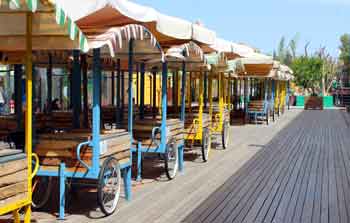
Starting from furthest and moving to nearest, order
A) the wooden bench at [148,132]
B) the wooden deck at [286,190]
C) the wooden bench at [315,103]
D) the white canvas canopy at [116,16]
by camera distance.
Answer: the wooden bench at [315,103], the wooden bench at [148,132], the wooden deck at [286,190], the white canvas canopy at [116,16]

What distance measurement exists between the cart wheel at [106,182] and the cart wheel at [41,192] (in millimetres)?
659

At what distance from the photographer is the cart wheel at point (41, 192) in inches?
235

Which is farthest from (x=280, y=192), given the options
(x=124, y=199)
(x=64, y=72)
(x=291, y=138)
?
(x=64, y=72)

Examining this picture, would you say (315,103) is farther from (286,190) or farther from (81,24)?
(81,24)

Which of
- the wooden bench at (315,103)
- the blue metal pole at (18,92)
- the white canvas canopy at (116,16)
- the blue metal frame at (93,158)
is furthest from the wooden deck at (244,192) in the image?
the wooden bench at (315,103)

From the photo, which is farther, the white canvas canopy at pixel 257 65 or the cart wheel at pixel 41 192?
the white canvas canopy at pixel 257 65

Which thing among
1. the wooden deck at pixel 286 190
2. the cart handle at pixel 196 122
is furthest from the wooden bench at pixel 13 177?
the cart handle at pixel 196 122

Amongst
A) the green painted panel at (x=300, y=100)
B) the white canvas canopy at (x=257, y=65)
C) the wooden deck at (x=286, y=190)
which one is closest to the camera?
the wooden deck at (x=286, y=190)

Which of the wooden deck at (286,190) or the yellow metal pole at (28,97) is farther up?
the yellow metal pole at (28,97)

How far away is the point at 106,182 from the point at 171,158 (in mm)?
2113

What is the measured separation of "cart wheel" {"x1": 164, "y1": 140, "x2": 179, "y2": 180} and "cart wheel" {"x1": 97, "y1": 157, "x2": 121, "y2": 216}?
133 centimetres

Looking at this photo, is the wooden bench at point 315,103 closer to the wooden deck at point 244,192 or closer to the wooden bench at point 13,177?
the wooden deck at point 244,192

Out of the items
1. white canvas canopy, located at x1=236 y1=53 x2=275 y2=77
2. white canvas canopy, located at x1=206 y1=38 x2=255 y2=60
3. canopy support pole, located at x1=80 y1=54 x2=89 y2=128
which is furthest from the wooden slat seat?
white canvas canopy, located at x1=236 y1=53 x2=275 y2=77

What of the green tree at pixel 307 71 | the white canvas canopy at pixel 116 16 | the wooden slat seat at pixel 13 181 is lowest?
the wooden slat seat at pixel 13 181
